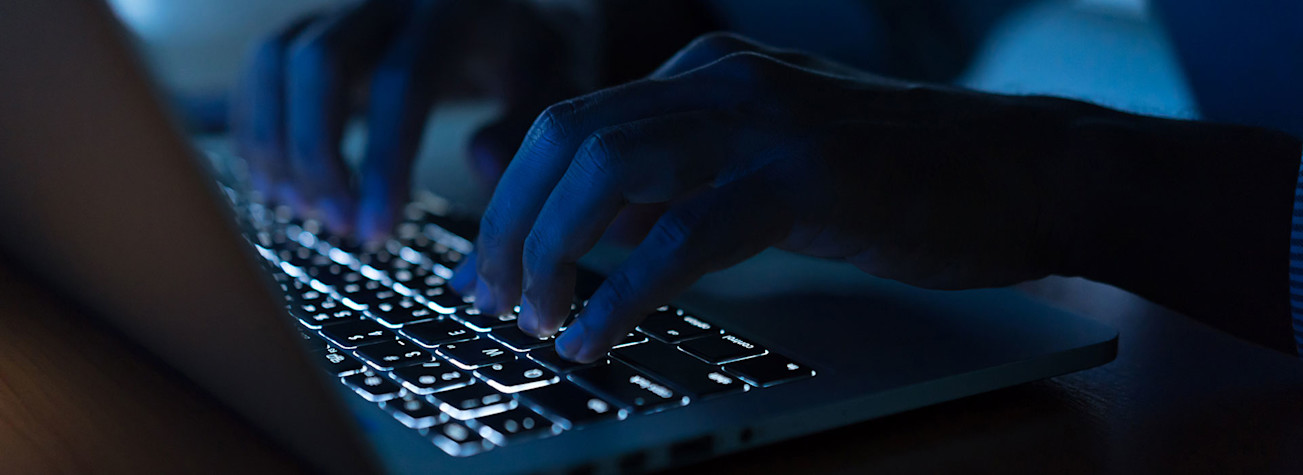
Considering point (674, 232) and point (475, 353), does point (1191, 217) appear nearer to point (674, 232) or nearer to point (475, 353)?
point (674, 232)

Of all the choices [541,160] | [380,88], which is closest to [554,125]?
[541,160]

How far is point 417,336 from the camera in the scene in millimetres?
533

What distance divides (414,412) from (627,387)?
0.09m

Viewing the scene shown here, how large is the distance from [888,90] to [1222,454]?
0.30m

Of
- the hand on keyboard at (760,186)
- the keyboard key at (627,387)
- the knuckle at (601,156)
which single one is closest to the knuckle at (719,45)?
the hand on keyboard at (760,186)

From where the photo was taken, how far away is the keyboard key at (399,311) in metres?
0.57

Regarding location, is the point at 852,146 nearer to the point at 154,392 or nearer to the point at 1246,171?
the point at 1246,171

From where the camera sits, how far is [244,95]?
3.75 feet

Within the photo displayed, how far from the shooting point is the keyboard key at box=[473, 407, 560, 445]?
387mm

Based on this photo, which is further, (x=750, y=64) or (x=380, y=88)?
(x=380, y=88)

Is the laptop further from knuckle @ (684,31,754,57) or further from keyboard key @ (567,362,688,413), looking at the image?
knuckle @ (684,31,754,57)

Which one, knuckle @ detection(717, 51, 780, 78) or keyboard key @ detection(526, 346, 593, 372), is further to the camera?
knuckle @ detection(717, 51, 780, 78)

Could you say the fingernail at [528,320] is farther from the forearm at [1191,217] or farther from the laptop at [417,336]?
the forearm at [1191,217]

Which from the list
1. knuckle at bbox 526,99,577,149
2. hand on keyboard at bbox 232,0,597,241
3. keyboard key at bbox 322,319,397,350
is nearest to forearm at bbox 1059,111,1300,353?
knuckle at bbox 526,99,577,149
